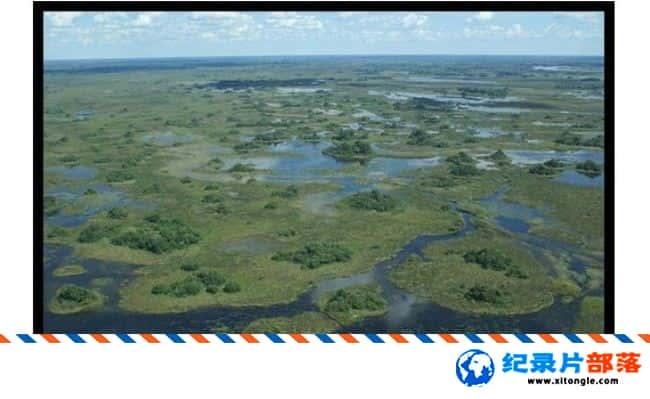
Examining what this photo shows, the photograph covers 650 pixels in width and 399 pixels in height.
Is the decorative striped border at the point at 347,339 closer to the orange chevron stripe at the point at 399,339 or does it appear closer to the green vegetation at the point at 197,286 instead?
the orange chevron stripe at the point at 399,339

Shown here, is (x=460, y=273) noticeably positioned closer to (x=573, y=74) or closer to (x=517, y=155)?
(x=517, y=155)

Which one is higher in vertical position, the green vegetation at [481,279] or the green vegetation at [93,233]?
the green vegetation at [93,233]

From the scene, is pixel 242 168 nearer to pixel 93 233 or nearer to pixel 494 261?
pixel 93 233

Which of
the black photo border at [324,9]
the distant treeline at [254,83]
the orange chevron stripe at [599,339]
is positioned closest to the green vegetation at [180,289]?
the black photo border at [324,9]

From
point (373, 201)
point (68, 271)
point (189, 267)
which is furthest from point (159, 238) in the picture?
point (373, 201)

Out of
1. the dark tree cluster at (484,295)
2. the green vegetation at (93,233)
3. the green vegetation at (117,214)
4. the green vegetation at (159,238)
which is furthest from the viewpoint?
the green vegetation at (117,214)

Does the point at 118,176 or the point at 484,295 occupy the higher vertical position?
the point at 118,176
